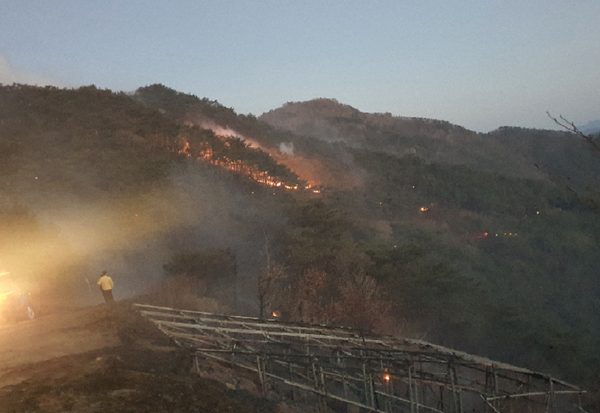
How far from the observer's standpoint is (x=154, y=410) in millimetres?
6910

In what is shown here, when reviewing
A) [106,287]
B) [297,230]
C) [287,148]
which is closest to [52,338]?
[106,287]

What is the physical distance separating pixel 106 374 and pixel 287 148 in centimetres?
6870

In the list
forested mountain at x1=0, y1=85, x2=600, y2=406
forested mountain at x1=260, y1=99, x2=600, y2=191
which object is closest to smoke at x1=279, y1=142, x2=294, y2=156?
forested mountain at x1=0, y1=85, x2=600, y2=406

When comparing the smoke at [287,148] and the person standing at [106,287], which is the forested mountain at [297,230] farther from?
the person standing at [106,287]

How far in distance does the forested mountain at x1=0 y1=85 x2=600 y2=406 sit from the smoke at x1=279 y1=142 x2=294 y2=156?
294 mm

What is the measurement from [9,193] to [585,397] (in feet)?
102

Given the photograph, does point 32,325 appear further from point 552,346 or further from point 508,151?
point 508,151

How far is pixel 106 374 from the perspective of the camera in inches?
315

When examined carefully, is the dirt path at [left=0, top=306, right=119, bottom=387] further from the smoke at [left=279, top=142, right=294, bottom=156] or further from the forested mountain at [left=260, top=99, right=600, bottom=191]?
the forested mountain at [left=260, top=99, right=600, bottom=191]

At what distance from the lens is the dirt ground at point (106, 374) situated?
23.0ft

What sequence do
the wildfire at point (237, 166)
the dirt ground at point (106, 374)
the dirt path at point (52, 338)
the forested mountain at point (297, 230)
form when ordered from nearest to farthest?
1. the dirt ground at point (106, 374)
2. the dirt path at point (52, 338)
3. the forested mountain at point (297, 230)
4. the wildfire at point (237, 166)

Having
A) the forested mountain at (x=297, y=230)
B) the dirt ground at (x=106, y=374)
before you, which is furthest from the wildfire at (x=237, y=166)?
the dirt ground at (x=106, y=374)

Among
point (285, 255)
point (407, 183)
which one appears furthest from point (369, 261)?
point (407, 183)

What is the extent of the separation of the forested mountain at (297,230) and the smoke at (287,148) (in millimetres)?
294
